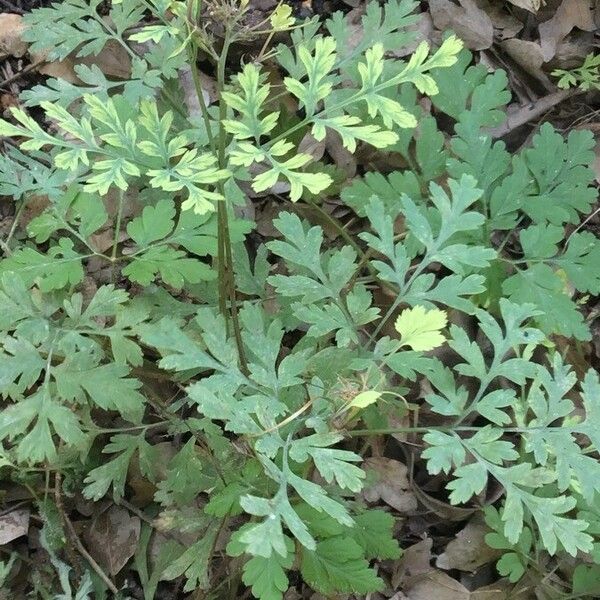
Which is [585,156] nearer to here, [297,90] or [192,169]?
[297,90]

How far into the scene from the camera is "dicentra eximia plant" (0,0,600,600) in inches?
48.8

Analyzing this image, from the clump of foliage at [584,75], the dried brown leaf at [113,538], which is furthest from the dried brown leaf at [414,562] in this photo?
→ the clump of foliage at [584,75]

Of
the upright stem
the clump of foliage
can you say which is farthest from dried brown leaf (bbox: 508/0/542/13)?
the upright stem

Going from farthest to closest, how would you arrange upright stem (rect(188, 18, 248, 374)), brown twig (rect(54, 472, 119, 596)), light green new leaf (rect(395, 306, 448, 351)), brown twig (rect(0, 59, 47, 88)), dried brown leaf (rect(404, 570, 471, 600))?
brown twig (rect(0, 59, 47, 88)), dried brown leaf (rect(404, 570, 471, 600)), brown twig (rect(54, 472, 119, 596)), light green new leaf (rect(395, 306, 448, 351)), upright stem (rect(188, 18, 248, 374))

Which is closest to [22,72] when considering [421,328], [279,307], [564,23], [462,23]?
[279,307]

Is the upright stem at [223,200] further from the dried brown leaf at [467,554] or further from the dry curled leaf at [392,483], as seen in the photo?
the dried brown leaf at [467,554]

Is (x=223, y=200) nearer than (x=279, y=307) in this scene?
Yes

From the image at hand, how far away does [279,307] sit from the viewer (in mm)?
2008

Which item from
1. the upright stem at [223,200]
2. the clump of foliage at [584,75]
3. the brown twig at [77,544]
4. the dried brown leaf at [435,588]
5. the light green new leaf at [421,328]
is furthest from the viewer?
the clump of foliage at [584,75]

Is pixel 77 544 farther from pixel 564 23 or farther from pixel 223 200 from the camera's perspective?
pixel 564 23

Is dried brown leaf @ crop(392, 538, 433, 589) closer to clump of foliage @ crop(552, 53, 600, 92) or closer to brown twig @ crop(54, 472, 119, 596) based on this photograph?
brown twig @ crop(54, 472, 119, 596)

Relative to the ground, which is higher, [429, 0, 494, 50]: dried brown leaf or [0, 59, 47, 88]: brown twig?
[0, 59, 47, 88]: brown twig

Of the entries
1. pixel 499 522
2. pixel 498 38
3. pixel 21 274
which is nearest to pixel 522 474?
pixel 499 522

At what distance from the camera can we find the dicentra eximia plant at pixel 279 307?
1239 mm
